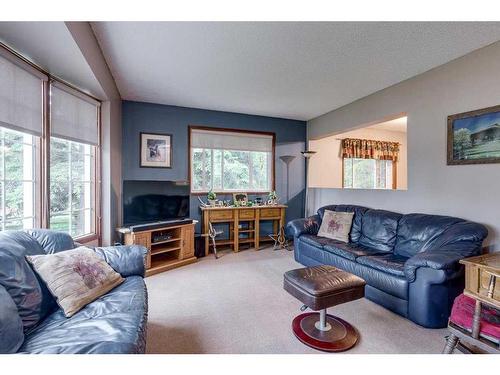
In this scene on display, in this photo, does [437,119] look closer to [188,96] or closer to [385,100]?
[385,100]

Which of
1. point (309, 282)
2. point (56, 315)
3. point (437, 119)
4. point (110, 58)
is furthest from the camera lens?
point (437, 119)

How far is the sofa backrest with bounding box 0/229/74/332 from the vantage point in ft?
4.42

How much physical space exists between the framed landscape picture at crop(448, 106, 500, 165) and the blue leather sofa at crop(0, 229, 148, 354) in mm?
3299

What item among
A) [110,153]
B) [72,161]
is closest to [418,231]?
[110,153]

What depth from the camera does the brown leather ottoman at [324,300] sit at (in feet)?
6.07

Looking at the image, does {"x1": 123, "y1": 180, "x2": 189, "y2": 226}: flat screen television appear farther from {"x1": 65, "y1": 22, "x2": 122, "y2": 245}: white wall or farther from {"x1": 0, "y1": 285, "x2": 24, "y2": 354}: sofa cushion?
{"x1": 0, "y1": 285, "x2": 24, "y2": 354}: sofa cushion

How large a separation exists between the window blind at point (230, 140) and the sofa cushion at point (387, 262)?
299 cm

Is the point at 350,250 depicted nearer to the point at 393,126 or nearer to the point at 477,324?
the point at 477,324

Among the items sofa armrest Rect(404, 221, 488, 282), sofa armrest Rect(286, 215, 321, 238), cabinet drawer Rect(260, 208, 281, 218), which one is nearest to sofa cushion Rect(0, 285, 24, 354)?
sofa armrest Rect(404, 221, 488, 282)

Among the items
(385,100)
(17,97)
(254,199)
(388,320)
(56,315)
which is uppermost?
(385,100)

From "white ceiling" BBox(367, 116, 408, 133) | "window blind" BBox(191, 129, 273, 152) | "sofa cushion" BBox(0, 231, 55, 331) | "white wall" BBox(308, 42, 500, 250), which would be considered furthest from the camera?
"white ceiling" BBox(367, 116, 408, 133)

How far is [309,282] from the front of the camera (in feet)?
6.45
